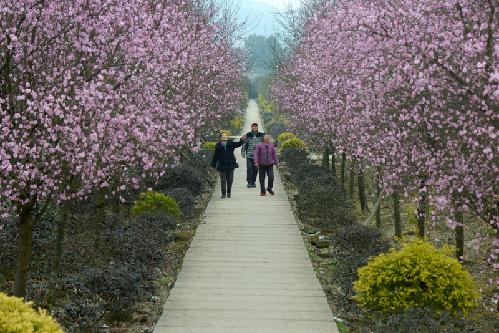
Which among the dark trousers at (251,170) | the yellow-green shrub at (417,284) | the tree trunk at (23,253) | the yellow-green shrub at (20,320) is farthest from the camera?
the dark trousers at (251,170)

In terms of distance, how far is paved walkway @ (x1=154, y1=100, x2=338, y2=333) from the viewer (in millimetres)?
8312

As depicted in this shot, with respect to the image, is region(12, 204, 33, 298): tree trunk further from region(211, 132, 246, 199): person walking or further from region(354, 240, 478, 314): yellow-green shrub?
region(211, 132, 246, 199): person walking

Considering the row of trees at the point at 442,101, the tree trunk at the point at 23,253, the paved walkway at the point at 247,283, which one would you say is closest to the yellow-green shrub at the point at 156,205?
the paved walkway at the point at 247,283

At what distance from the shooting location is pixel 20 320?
471cm

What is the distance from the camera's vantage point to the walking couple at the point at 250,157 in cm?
1898

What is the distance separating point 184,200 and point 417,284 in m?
9.44

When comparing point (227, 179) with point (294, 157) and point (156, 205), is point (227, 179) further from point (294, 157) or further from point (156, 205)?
point (294, 157)

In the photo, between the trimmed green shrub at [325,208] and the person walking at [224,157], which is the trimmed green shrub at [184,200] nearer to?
the person walking at [224,157]

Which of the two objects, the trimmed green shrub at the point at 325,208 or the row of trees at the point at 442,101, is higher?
the row of trees at the point at 442,101

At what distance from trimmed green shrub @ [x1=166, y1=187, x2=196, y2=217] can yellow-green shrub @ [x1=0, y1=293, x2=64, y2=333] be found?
11279mm

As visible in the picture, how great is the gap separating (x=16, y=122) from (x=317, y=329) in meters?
4.48

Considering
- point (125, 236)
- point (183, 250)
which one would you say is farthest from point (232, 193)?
point (125, 236)

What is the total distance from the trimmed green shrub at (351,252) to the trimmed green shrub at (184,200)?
16.6 ft

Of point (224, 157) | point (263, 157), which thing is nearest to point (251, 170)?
point (263, 157)
